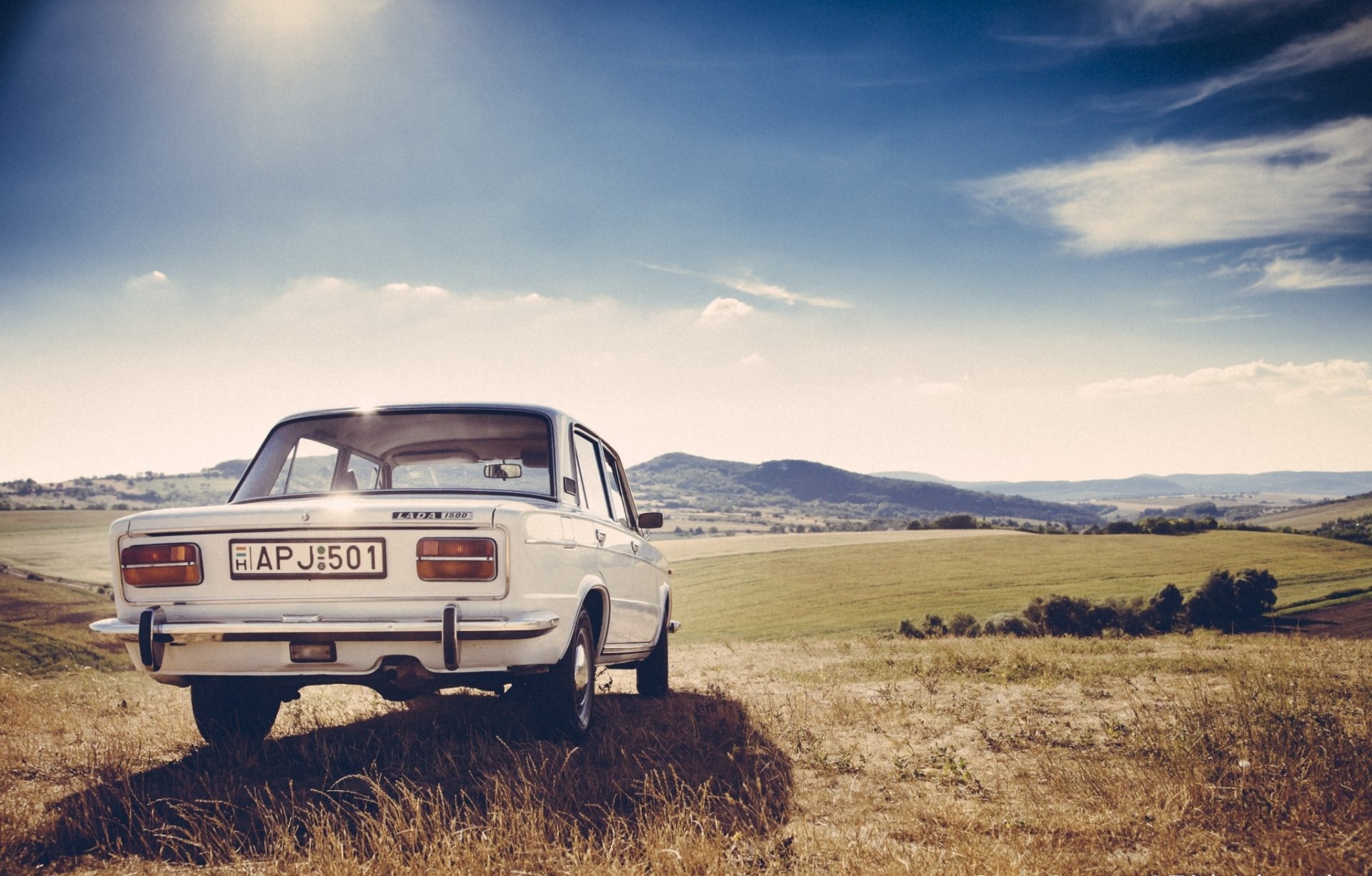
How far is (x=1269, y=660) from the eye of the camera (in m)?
7.81

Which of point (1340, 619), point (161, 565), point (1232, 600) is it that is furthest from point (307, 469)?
point (1340, 619)

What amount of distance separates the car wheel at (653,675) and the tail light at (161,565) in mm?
3770

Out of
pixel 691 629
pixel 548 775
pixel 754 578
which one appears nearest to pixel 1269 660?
pixel 548 775

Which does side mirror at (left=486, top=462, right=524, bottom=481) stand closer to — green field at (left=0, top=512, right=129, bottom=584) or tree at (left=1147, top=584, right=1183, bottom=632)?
tree at (left=1147, top=584, right=1183, bottom=632)

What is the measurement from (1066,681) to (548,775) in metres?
4.97

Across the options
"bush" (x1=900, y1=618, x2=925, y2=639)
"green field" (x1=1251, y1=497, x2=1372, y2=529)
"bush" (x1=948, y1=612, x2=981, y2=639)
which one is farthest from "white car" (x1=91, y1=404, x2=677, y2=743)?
"green field" (x1=1251, y1=497, x2=1372, y2=529)

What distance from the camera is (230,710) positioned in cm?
478

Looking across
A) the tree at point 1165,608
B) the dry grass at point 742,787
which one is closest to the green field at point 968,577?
the tree at point 1165,608

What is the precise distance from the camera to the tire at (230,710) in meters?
4.62

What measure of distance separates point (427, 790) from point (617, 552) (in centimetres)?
210

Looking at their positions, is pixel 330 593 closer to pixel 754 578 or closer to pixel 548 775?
pixel 548 775

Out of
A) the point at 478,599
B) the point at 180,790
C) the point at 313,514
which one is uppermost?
the point at 313,514

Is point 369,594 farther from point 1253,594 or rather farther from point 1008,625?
point 1253,594

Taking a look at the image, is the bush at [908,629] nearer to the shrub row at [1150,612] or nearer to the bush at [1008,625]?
the shrub row at [1150,612]
